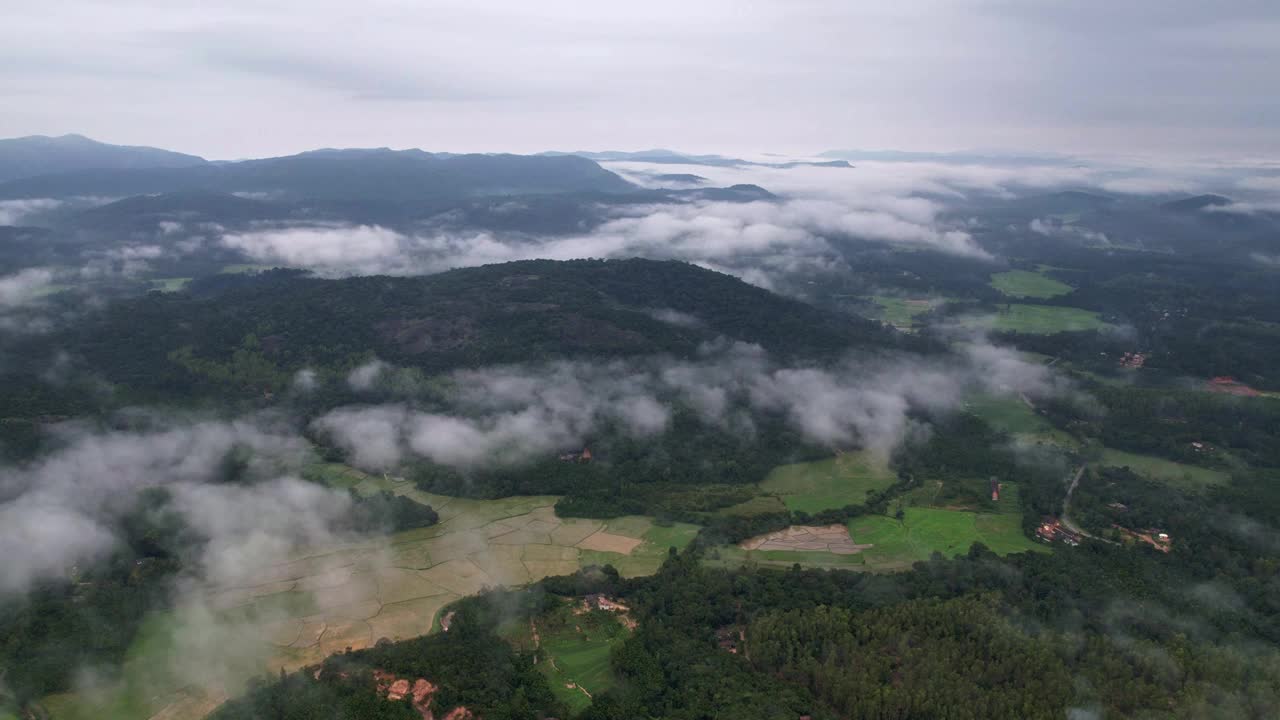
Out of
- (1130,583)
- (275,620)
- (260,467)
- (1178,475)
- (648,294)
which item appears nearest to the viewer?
(275,620)

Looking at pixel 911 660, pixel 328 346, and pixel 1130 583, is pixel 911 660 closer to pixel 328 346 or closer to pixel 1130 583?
pixel 1130 583

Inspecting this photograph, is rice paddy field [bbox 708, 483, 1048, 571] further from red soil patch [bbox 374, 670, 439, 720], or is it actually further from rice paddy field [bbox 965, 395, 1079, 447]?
red soil patch [bbox 374, 670, 439, 720]

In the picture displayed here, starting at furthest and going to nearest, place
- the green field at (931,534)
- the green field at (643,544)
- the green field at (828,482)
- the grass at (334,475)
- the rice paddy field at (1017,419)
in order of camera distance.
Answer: the rice paddy field at (1017,419) → the green field at (828,482) → the grass at (334,475) → the green field at (931,534) → the green field at (643,544)

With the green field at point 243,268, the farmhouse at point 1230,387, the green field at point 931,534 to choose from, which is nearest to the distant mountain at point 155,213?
the green field at point 243,268

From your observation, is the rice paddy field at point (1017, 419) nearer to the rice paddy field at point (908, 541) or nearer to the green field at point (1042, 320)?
the rice paddy field at point (908, 541)

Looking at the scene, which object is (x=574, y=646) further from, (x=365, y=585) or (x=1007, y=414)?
(x=1007, y=414)

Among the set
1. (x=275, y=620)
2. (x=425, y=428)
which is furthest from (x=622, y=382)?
(x=275, y=620)

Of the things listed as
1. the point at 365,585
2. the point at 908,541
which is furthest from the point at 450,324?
the point at 908,541
